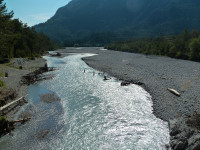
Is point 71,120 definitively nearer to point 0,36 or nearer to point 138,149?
point 138,149

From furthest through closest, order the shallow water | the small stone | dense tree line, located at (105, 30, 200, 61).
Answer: dense tree line, located at (105, 30, 200, 61) < the shallow water < the small stone

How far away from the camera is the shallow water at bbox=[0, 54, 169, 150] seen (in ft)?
58.4

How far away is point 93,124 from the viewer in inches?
870

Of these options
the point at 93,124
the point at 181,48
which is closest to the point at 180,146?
the point at 93,124

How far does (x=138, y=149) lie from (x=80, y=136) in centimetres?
723

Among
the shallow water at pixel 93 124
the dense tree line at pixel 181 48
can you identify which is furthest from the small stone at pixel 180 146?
the dense tree line at pixel 181 48

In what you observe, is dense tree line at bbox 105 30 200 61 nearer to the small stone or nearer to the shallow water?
the shallow water

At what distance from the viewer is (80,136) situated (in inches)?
764

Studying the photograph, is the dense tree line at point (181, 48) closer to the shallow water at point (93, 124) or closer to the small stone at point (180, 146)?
the shallow water at point (93, 124)

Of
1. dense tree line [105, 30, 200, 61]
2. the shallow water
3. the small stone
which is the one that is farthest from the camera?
dense tree line [105, 30, 200, 61]

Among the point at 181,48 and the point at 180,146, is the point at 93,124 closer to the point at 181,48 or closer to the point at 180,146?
the point at 180,146

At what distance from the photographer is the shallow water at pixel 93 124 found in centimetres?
1781

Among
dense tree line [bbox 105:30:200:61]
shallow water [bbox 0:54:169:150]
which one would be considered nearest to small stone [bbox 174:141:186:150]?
shallow water [bbox 0:54:169:150]

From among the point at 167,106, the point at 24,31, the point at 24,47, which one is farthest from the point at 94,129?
the point at 24,31
